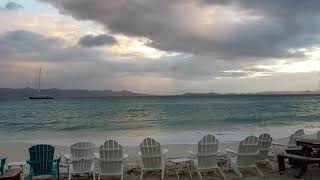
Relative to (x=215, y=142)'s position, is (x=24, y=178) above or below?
below

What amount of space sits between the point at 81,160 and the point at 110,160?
69 cm

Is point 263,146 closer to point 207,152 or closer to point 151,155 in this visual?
point 207,152

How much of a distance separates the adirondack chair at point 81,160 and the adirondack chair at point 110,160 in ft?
0.89

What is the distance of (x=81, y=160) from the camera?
852 cm

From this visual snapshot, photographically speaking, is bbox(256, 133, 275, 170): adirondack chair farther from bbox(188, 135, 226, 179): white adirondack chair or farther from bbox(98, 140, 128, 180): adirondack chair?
bbox(98, 140, 128, 180): adirondack chair

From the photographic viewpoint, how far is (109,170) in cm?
839

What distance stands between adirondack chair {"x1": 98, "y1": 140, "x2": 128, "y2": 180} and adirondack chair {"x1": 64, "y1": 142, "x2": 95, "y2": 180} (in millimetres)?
273

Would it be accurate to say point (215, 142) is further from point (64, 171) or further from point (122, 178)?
point (64, 171)

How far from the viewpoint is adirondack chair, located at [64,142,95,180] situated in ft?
27.7

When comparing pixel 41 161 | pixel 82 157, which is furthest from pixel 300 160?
pixel 41 161

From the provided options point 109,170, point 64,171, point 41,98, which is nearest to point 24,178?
point 64,171

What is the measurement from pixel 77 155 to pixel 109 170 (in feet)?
2.73

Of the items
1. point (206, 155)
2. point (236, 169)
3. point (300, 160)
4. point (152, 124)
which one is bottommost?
point (152, 124)

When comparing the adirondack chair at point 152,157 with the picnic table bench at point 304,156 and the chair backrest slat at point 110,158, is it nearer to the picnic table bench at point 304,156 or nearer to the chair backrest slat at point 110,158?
the chair backrest slat at point 110,158
